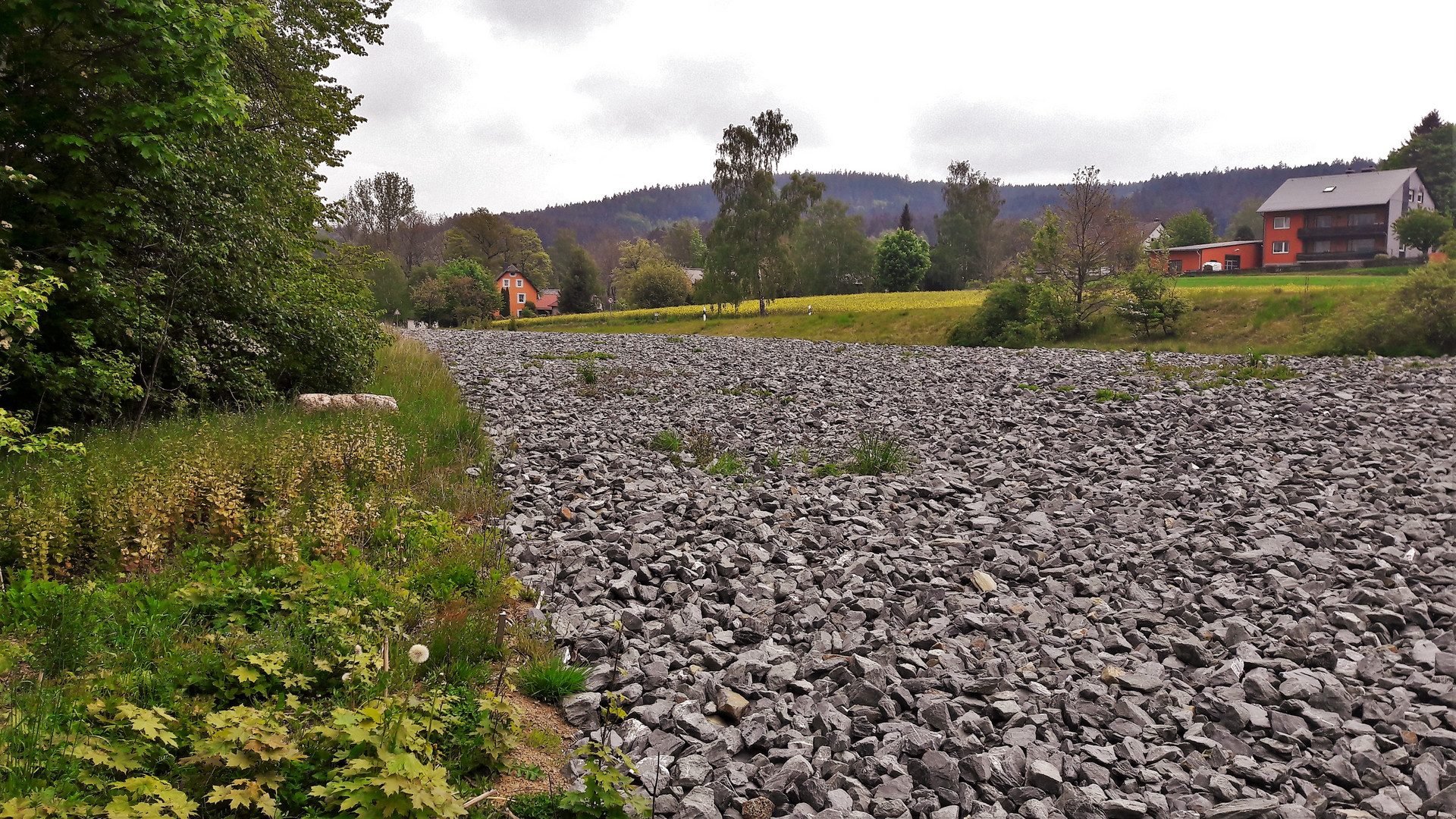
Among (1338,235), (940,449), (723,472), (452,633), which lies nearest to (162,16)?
(452,633)

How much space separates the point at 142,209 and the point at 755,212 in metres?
50.5

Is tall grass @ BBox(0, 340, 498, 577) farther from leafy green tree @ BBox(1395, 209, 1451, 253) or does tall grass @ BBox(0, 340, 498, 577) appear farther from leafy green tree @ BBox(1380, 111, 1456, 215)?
leafy green tree @ BBox(1380, 111, 1456, 215)

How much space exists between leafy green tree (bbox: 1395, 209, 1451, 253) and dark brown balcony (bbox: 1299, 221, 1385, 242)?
715 cm

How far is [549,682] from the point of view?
4367 millimetres

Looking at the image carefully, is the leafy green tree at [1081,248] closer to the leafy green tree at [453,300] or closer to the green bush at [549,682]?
the green bush at [549,682]

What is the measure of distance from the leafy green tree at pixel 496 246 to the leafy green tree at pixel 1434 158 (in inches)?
4000

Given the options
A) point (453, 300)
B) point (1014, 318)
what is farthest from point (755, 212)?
point (453, 300)

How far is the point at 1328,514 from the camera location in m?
7.49

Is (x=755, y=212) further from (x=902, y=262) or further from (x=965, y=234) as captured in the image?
(x=965, y=234)

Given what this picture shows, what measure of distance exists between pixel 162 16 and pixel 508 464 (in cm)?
564

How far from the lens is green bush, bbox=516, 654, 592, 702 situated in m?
4.35

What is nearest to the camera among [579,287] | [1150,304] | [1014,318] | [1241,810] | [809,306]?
[1241,810]

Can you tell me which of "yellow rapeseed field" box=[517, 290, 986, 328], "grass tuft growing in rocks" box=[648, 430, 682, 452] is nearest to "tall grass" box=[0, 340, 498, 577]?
"grass tuft growing in rocks" box=[648, 430, 682, 452]

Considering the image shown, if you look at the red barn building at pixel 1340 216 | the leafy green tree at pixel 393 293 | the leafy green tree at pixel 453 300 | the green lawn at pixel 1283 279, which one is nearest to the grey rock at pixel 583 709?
the green lawn at pixel 1283 279
